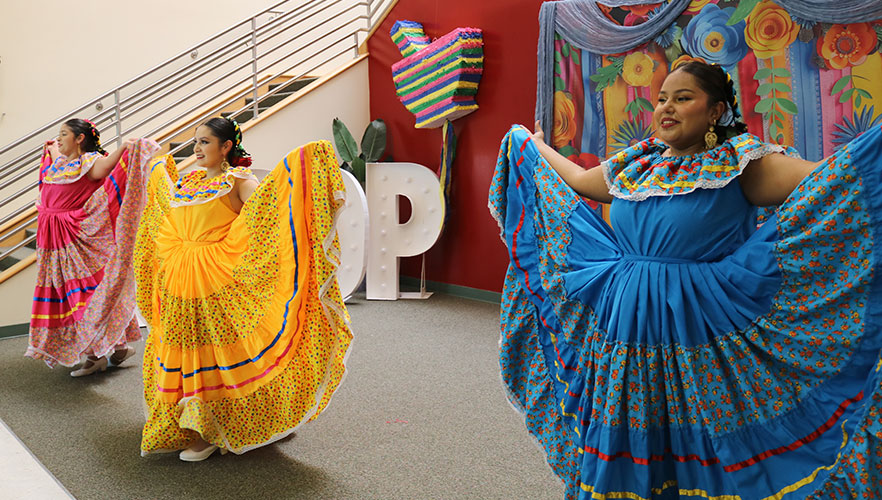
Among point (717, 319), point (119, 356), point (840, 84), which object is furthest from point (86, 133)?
point (840, 84)

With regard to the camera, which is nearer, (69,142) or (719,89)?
(719,89)

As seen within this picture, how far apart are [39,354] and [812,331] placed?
3.84 metres

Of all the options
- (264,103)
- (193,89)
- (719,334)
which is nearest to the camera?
(719,334)

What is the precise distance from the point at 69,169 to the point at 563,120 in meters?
3.03

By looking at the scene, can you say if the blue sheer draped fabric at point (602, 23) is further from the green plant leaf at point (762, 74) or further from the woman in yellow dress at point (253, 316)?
the woman in yellow dress at point (253, 316)

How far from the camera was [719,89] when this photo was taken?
5.66 feet

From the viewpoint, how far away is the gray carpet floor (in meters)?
2.42

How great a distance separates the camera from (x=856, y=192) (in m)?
1.46

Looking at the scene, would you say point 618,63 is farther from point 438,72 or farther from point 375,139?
point 375,139

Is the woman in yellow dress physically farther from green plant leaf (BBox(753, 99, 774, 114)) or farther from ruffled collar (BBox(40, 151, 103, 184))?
green plant leaf (BBox(753, 99, 774, 114))


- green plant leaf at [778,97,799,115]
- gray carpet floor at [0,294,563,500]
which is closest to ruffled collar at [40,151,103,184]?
gray carpet floor at [0,294,563,500]

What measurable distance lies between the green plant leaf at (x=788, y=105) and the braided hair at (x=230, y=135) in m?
2.60

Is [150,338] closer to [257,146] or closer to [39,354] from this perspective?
[39,354]

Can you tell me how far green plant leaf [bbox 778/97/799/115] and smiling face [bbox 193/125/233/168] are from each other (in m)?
2.68
